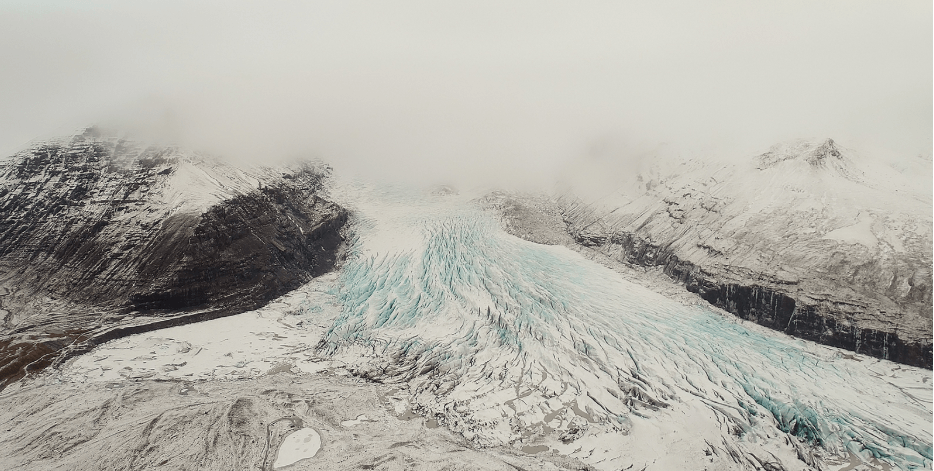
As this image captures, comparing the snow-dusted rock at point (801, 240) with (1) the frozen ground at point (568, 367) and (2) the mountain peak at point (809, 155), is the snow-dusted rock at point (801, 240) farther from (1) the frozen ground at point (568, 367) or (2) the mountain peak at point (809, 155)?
(1) the frozen ground at point (568, 367)

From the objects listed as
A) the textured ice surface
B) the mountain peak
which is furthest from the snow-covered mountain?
the mountain peak

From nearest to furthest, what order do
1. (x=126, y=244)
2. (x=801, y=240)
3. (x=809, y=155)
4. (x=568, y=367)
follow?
1. (x=568, y=367)
2. (x=801, y=240)
3. (x=126, y=244)
4. (x=809, y=155)

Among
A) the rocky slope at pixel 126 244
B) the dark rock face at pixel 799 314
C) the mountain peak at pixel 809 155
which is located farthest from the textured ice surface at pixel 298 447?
the mountain peak at pixel 809 155

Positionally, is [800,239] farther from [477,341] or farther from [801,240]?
[477,341]

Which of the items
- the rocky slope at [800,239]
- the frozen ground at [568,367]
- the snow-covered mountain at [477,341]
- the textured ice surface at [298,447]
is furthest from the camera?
the rocky slope at [800,239]

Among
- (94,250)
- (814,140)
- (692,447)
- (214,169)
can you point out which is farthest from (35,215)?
(814,140)

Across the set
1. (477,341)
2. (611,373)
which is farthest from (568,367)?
(477,341)
